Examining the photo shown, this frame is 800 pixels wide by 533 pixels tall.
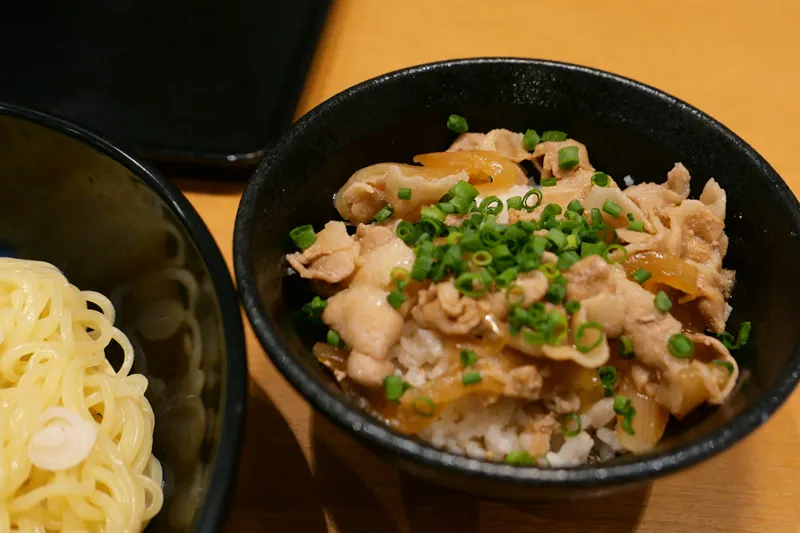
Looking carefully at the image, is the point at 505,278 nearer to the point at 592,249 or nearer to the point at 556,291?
the point at 556,291

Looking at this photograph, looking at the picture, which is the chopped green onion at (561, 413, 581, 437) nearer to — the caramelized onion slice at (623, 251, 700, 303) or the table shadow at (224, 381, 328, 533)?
the caramelized onion slice at (623, 251, 700, 303)

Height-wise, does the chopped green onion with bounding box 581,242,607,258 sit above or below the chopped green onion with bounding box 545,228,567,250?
above

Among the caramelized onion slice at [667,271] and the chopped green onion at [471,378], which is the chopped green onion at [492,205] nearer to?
the caramelized onion slice at [667,271]

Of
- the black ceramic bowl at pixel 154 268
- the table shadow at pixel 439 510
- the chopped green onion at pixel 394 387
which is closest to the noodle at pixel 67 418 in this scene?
the black ceramic bowl at pixel 154 268

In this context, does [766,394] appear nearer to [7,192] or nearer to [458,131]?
[458,131]

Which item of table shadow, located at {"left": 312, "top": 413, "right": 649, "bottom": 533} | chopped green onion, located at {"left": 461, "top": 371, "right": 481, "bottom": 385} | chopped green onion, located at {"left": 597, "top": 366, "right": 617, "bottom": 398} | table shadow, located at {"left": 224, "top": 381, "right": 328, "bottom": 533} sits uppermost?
chopped green onion, located at {"left": 597, "top": 366, "right": 617, "bottom": 398}

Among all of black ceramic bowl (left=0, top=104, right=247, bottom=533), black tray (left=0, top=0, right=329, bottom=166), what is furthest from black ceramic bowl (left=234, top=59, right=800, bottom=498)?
black tray (left=0, top=0, right=329, bottom=166)

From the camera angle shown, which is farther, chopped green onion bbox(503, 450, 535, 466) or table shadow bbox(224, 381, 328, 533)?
table shadow bbox(224, 381, 328, 533)
